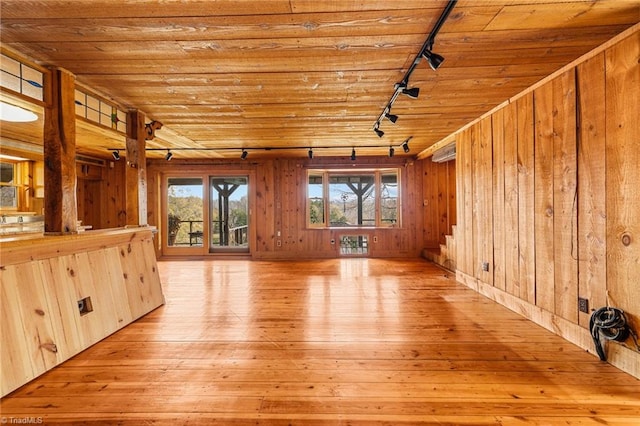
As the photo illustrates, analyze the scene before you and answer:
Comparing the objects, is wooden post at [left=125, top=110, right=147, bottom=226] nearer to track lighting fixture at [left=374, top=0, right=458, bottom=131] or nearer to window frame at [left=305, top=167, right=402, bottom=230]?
track lighting fixture at [left=374, top=0, right=458, bottom=131]

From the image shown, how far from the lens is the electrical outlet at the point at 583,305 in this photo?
228cm

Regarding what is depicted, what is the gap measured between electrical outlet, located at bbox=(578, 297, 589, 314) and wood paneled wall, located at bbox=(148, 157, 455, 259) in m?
4.32

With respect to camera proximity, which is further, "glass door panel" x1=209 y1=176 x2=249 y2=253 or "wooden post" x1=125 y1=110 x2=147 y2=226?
"glass door panel" x1=209 y1=176 x2=249 y2=253

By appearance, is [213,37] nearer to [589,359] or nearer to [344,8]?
[344,8]

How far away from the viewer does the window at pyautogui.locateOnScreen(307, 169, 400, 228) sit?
6859 mm

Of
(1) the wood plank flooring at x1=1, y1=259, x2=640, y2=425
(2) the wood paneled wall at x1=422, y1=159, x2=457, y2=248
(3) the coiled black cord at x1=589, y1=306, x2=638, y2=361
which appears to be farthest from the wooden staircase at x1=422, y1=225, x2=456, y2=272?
(3) the coiled black cord at x1=589, y1=306, x2=638, y2=361

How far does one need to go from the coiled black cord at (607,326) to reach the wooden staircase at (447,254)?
2.73 metres

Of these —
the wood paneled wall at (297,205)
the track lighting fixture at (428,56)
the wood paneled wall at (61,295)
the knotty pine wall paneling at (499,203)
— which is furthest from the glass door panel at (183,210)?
the knotty pine wall paneling at (499,203)

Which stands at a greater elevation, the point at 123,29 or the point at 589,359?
the point at 123,29

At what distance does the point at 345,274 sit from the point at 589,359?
10.7 feet

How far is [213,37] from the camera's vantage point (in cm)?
197

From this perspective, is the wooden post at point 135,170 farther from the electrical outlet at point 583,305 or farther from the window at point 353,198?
the electrical outlet at point 583,305

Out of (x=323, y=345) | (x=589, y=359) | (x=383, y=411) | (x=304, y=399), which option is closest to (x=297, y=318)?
(x=323, y=345)

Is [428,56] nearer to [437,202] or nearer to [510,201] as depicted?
[510,201]
